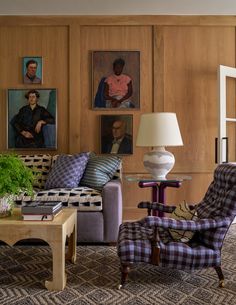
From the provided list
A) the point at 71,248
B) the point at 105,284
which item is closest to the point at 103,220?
the point at 71,248

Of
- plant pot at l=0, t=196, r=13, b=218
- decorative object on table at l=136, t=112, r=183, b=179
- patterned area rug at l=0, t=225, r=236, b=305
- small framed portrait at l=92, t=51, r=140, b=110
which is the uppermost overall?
small framed portrait at l=92, t=51, r=140, b=110

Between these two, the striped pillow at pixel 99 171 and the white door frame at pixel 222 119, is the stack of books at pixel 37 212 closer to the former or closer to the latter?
the striped pillow at pixel 99 171

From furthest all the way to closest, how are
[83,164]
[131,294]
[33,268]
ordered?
[83,164] < [33,268] < [131,294]

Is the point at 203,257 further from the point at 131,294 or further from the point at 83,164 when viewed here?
the point at 83,164

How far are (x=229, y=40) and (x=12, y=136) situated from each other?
3319 mm

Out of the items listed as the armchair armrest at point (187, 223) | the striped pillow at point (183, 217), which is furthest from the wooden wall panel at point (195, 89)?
the armchair armrest at point (187, 223)

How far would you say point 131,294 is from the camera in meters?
2.18

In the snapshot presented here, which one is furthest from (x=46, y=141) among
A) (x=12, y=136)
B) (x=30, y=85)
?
(x=30, y=85)

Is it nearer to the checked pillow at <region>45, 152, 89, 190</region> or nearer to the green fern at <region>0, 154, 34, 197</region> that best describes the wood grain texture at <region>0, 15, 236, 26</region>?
the checked pillow at <region>45, 152, 89, 190</region>

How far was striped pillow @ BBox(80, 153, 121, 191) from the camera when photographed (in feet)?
11.8

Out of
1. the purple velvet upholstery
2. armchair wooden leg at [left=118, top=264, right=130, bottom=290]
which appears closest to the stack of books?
armchair wooden leg at [left=118, top=264, right=130, bottom=290]

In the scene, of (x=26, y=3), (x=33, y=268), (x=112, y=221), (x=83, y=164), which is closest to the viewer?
(x=33, y=268)

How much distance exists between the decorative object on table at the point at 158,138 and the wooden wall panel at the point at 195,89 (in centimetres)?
106

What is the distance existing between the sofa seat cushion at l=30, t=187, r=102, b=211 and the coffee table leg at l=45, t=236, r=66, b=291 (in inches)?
39.2
